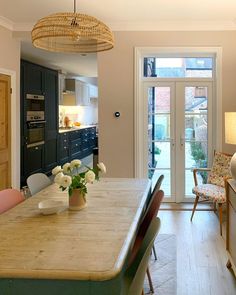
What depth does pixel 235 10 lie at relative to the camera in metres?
4.25

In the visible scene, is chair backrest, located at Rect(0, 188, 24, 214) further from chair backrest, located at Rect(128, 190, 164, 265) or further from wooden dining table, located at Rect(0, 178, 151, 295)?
chair backrest, located at Rect(128, 190, 164, 265)

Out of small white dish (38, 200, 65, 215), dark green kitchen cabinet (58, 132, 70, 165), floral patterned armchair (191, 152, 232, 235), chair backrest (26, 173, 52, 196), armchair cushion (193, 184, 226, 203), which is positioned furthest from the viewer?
dark green kitchen cabinet (58, 132, 70, 165)

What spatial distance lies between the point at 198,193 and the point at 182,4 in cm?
230

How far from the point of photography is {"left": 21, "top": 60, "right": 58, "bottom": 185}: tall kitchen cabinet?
6.38 metres

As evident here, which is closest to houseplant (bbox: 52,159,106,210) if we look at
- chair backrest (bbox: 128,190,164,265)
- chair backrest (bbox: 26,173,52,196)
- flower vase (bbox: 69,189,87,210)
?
flower vase (bbox: 69,189,87,210)

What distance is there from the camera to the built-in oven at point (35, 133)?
21.5 ft

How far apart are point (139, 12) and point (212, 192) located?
2448 millimetres

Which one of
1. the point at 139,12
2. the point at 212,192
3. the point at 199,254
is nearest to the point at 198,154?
the point at 212,192

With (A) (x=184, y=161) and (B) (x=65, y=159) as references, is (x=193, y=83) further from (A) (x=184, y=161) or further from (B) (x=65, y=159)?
(B) (x=65, y=159)

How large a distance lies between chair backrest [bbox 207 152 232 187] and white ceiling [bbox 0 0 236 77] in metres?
1.79

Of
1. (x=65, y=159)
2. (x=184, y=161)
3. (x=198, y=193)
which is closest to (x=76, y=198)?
(x=198, y=193)

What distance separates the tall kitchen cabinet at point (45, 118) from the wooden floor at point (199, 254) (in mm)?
2927

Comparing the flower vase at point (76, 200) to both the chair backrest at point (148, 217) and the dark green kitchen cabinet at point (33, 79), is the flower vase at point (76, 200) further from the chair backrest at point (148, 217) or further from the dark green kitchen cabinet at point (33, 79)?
the dark green kitchen cabinet at point (33, 79)

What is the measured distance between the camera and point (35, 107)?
6.86 m
